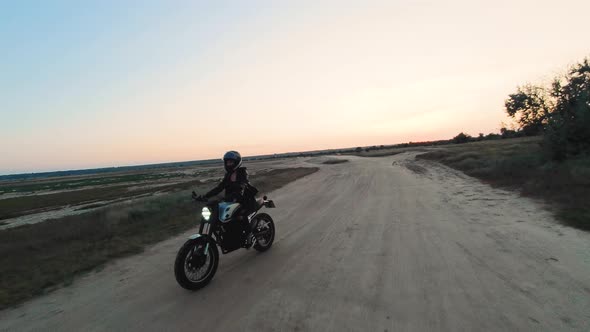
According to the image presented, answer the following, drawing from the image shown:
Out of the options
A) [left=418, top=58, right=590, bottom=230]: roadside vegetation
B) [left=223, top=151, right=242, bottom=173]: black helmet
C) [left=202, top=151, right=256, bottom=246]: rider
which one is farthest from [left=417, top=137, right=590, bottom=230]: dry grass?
[left=223, top=151, right=242, bottom=173]: black helmet

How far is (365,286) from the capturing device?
450 centimetres

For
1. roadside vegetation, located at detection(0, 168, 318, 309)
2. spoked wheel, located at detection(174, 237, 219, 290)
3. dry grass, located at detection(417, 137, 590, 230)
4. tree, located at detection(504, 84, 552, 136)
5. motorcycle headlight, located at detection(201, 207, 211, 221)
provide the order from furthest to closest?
1. tree, located at detection(504, 84, 552, 136)
2. dry grass, located at detection(417, 137, 590, 230)
3. roadside vegetation, located at detection(0, 168, 318, 309)
4. motorcycle headlight, located at detection(201, 207, 211, 221)
5. spoked wheel, located at detection(174, 237, 219, 290)

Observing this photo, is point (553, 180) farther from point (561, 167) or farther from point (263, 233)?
point (263, 233)

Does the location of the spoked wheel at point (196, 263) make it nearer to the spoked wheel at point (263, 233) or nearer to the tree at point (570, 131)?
the spoked wheel at point (263, 233)

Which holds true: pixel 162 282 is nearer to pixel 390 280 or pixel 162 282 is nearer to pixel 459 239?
pixel 390 280

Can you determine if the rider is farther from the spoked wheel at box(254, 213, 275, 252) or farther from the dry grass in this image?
the dry grass

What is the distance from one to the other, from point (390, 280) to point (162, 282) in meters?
3.69

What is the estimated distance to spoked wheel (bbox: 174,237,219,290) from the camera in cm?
461

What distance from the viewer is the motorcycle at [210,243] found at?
15.4 feet

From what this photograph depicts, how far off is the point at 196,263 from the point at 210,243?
38 cm

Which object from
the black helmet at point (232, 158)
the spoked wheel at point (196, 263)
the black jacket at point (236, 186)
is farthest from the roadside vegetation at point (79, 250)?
the black helmet at point (232, 158)

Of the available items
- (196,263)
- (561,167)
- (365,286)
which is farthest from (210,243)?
(561,167)

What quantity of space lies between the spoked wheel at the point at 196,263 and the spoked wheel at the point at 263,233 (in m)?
1.36

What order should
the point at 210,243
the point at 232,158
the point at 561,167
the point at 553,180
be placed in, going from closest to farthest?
the point at 210,243 → the point at 232,158 → the point at 553,180 → the point at 561,167
